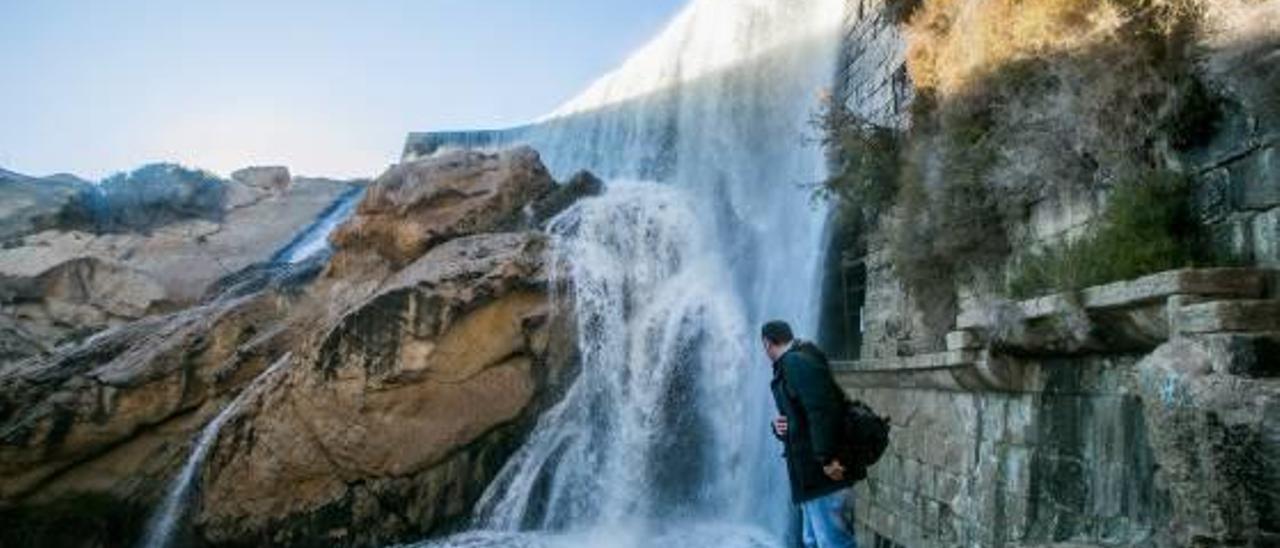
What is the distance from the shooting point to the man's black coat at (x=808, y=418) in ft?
14.8

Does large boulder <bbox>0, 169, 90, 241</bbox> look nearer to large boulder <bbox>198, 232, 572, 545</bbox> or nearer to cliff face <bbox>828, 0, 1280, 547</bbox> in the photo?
large boulder <bbox>198, 232, 572, 545</bbox>

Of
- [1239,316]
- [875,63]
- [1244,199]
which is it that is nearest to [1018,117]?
[1244,199]

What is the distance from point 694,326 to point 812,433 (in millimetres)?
6360

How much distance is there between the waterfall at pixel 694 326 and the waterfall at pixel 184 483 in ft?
10.5

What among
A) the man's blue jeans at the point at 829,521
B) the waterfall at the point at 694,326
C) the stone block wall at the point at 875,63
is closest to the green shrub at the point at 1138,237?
the man's blue jeans at the point at 829,521

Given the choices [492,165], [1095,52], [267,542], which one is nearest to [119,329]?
[267,542]

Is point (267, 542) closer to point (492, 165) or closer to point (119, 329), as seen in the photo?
point (119, 329)

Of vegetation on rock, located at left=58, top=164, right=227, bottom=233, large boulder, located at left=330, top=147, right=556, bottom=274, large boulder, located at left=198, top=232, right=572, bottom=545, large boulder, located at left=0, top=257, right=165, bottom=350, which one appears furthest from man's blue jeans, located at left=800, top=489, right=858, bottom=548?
vegetation on rock, located at left=58, top=164, right=227, bottom=233

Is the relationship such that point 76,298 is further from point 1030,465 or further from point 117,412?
point 1030,465

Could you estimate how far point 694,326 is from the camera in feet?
35.6

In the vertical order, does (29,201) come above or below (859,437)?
above

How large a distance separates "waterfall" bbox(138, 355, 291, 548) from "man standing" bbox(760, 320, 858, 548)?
800cm

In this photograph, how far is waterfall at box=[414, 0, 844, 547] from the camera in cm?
985

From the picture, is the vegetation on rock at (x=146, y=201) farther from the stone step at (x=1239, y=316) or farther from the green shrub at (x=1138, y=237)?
the stone step at (x=1239, y=316)
